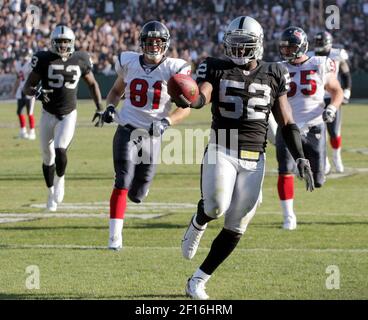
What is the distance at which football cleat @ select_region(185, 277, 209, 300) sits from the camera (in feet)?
21.7

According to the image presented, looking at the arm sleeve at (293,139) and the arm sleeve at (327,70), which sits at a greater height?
the arm sleeve at (293,139)

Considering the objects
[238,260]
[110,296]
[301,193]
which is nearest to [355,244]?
[238,260]

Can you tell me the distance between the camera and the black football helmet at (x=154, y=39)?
28.4 feet

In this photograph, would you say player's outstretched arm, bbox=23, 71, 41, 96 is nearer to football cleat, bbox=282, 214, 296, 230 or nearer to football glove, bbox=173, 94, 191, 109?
football cleat, bbox=282, 214, 296, 230

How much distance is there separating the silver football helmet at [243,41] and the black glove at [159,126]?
1.77 m

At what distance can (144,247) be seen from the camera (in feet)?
28.6

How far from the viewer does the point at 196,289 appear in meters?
6.63

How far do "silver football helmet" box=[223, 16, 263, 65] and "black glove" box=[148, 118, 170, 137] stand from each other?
1.77m

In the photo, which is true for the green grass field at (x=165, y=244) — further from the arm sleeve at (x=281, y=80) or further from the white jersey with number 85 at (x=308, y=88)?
the arm sleeve at (x=281, y=80)

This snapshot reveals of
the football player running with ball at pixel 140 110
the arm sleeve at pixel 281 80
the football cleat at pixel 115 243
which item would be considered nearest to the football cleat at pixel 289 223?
the football player running with ball at pixel 140 110

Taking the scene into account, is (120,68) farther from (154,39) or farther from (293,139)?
(293,139)
